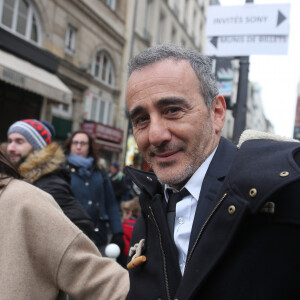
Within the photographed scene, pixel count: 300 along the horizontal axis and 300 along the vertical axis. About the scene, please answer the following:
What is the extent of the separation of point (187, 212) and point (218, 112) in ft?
1.49

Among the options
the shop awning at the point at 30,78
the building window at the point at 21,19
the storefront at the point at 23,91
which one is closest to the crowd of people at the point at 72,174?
the shop awning at the point at 30,78

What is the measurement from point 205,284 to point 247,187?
0.31m

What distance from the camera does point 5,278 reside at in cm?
162

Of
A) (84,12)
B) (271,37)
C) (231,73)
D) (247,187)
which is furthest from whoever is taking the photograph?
(84,12)

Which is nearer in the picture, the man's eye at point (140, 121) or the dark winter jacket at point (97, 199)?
the man's eye at point (140, 121)

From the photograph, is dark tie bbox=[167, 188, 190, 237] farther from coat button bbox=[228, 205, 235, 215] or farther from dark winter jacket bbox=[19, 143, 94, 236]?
dark winter jacket bbox=[19, 143, 94, 236]

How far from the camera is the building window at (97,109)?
1531cm

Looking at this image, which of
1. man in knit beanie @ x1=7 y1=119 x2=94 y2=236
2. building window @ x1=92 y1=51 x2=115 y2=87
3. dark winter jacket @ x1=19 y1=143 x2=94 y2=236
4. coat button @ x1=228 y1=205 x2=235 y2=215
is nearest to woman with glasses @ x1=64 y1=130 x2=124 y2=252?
man in knit beanie @ x1=7 y1=119 x2=94 y2=236

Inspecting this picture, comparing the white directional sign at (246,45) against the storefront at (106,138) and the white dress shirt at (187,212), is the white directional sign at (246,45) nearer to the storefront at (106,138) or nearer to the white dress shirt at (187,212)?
the white dress shirt at (187,212)

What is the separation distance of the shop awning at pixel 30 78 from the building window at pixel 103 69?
402cm

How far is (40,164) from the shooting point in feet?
9.02

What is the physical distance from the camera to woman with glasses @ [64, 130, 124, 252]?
4.11 metres

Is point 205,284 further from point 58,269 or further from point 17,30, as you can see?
point 17,30

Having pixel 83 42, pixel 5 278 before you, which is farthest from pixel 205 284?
pixel 83 42
